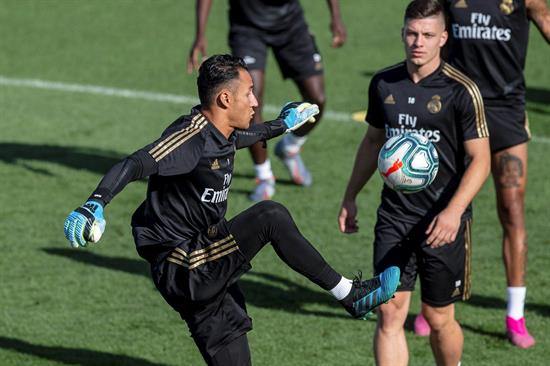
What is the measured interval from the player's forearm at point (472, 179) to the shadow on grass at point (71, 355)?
250cm

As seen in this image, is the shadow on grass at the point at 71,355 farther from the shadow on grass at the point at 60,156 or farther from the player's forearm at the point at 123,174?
the shadow on grass at the point at 60,156

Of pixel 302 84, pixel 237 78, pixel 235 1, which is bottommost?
pixel 302 84

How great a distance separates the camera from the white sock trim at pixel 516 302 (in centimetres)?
932

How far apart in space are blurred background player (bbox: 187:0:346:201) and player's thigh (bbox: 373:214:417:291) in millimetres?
4683

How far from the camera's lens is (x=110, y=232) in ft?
38.7

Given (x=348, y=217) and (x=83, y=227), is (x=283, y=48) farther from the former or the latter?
(x=83, y=227)

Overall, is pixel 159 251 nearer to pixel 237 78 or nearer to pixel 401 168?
pixel 237 78

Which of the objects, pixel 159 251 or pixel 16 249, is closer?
pixel 159 251

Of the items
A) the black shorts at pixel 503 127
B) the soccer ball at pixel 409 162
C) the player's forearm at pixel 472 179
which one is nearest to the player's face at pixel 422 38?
the soccer ball at pixel 409 162

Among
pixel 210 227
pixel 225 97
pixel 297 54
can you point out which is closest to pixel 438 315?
pixel 210 227

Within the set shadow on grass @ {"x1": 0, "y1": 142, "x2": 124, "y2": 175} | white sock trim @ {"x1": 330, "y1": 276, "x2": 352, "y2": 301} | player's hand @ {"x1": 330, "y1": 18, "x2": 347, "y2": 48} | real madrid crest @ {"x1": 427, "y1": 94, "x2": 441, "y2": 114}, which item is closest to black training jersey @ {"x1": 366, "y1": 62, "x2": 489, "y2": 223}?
real madrid crest @ {"x1": 427, "y1": 94, "x2": 441, "y2": 114}

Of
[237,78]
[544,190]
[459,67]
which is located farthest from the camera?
[544,190]

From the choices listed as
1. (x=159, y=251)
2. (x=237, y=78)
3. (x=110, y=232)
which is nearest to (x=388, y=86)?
(x=237, y=78)

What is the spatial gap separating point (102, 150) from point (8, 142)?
3.70ft
